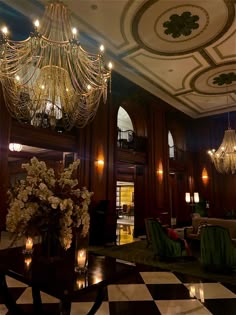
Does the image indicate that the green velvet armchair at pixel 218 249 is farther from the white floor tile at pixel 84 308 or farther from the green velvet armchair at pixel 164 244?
the white floor tile at pixel 84 308

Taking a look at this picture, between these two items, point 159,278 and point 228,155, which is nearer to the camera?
point 159,278

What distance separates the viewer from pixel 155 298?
3248 millimetres

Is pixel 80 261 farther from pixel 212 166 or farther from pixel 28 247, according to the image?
pixel 212 166

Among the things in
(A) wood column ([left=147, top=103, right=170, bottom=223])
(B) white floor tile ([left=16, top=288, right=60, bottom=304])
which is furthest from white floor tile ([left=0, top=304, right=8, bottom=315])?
(A) wood column ([left=147, top=103, right=170, bottom=223])

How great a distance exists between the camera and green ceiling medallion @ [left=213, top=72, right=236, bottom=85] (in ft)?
25.1

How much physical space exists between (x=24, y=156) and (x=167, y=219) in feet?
20.9

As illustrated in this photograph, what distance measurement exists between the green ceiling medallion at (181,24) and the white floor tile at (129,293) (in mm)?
5132

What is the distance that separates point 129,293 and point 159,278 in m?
0.81

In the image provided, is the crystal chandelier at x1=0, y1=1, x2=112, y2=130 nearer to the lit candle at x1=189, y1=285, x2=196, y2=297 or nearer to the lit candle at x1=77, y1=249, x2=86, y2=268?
the lit candle at x1=77, y1=249, x2=86, y2=268

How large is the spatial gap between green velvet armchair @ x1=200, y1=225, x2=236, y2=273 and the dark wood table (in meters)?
2.41

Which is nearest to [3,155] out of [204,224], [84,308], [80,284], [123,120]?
[84,308]

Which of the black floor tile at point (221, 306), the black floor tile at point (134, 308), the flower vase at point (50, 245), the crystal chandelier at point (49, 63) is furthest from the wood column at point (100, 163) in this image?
the flower vase at point (50, 245)

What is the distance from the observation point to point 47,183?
2.33m

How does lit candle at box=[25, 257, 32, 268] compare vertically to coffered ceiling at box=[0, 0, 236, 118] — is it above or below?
below
